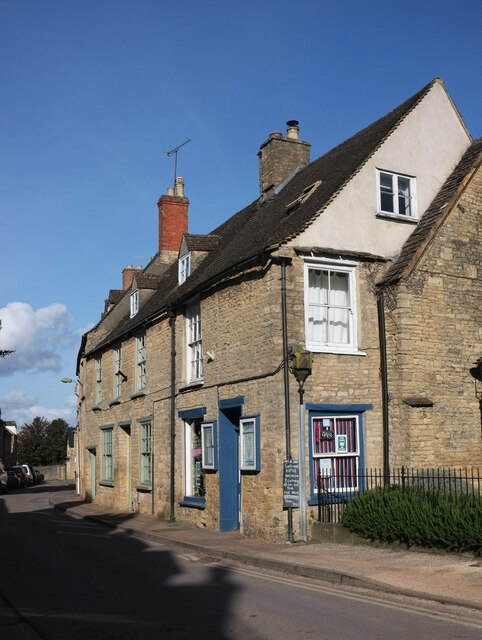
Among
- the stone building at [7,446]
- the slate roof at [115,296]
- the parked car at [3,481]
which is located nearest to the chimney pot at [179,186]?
the slate roof at [115,296]

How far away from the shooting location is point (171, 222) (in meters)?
29.2

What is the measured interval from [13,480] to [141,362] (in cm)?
2900

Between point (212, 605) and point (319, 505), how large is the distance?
232 inches

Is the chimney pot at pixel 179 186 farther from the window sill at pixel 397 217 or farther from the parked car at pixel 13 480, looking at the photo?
the parked car at pixel 13 480

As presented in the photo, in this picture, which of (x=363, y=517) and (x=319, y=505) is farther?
(x=319, y=505)

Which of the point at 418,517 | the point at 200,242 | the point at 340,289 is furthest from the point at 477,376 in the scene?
the point at 200,242

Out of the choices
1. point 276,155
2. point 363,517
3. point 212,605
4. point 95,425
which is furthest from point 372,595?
point 95,425

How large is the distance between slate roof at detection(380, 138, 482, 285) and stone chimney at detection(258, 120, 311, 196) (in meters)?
5.92

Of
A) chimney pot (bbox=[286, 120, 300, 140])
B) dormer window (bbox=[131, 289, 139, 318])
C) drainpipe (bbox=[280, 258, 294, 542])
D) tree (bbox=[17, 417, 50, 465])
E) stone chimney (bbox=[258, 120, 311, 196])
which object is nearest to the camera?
drainpipe (bbox=[280, 258, 294, 542])

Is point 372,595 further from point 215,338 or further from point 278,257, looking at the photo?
point 215,338

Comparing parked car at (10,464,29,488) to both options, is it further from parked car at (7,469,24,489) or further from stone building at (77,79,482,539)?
stone building at (77,79,482,539)

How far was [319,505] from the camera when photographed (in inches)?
543

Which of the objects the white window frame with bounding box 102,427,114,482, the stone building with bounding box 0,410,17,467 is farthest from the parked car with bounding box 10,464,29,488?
the white window frame with bounding box 102,427,114,482

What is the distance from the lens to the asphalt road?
6980 millimetres
